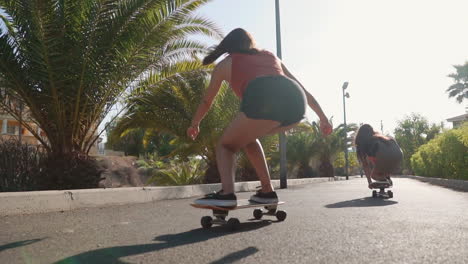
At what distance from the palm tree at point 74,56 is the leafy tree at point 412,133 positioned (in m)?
61.9

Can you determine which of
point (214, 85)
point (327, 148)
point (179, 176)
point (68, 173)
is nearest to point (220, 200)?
point (214, 85)

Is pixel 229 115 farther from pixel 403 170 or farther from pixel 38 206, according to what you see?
pixel 403 170

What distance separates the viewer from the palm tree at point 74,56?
20.3ft

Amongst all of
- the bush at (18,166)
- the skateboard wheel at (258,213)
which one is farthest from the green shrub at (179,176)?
the skateboard wheel at (258,213)

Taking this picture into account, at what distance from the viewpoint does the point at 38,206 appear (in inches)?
183

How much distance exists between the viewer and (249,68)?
10.7ft

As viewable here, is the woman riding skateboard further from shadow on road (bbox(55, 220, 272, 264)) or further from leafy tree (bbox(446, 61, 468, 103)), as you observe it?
leafy tree (bbox(446, 61, 468, 103))

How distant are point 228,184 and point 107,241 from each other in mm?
1000

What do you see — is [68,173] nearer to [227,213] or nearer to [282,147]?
[227,213]

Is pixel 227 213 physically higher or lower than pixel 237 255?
higher

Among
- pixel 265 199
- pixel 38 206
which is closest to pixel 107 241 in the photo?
pixel 265 199

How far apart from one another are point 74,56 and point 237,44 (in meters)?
4.02

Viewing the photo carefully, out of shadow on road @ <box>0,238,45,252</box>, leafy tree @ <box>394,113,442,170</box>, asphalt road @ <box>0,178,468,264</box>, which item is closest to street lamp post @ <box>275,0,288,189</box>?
asphalt road @ <box>0,178,468,264</box>

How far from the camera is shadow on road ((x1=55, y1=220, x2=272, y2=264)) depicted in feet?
6.81
